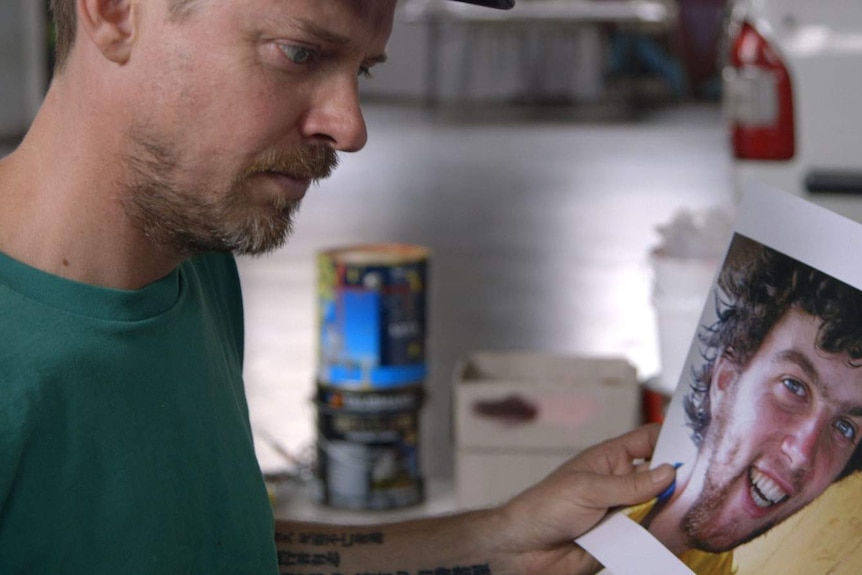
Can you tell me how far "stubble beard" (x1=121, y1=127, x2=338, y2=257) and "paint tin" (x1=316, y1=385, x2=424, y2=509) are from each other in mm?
1511

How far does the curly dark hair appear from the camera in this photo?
115 centimetres

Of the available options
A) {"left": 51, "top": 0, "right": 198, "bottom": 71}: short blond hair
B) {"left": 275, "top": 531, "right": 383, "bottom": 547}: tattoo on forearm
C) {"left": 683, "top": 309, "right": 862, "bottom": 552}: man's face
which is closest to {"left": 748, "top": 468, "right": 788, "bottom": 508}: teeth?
{"left": 683, "top": 309, "right": 862, "bottom": 552}: man's face

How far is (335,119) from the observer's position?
1.16 m

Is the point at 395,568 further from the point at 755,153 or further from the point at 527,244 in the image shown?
the point at 527,244

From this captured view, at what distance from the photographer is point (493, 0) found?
117 centimetres

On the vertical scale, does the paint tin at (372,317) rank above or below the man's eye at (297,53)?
below

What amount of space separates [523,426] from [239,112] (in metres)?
1.45

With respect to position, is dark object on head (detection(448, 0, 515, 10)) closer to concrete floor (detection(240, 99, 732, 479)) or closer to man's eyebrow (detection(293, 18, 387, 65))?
man's eyebrow (detection(293, 18, 387, 65))

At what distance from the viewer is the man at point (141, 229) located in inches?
41.7

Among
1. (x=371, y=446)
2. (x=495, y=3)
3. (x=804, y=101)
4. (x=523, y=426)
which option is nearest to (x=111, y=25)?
(x=495, y=3)

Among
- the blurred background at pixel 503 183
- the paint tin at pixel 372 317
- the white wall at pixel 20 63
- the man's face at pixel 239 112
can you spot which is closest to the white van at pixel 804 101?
the blurred background at pixel 503 183

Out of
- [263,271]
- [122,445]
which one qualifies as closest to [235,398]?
[122,445]

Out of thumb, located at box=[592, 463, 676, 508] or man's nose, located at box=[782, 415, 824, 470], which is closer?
man's nose, located at box=[782, 415, 824, 470]

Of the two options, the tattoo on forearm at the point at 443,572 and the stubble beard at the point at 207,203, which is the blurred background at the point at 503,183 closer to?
the tattoo on forearm at the point at 443,572
